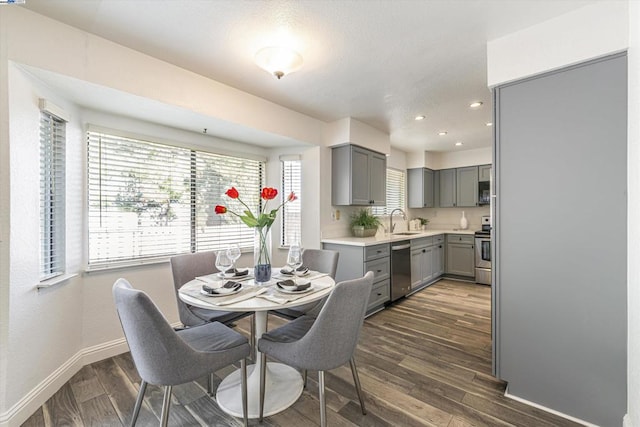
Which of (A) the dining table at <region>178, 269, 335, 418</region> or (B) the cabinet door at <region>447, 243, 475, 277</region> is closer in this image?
(A) the dining table at <region>178, 269, 335, 418</region>

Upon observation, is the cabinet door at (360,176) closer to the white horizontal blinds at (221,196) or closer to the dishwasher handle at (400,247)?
the dishwasher handle at (400,247)

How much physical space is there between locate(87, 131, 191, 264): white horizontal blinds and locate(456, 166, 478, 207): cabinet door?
5166mm

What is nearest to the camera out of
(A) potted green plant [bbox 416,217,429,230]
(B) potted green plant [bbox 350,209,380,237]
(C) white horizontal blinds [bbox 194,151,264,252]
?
(C) white horizontal blinds [bbox 194,151,264,252]

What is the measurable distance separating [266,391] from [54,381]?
61.7 inches

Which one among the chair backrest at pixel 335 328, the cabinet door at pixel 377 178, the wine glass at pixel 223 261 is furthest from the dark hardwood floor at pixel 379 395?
the cabinet door at pixel 377 178

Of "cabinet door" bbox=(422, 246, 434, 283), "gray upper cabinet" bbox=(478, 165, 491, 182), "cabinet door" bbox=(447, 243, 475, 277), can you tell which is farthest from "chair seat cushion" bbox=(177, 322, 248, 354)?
"gray upper cabinet" bbox=(478, 165, 491, 182)

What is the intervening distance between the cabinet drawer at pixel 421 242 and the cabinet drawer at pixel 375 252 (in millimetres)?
879

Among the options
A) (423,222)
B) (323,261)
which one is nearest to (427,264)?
(423,222)

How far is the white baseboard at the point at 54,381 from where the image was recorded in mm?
1657

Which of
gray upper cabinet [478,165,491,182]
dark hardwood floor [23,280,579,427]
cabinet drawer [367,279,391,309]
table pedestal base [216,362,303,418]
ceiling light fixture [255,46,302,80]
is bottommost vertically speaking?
dark hardwood floor [23,280,579,427]

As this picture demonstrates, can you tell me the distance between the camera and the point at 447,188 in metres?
5.91

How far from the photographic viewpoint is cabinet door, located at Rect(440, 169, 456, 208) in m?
5.81

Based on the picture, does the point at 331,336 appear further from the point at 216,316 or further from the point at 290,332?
the point at 216,316

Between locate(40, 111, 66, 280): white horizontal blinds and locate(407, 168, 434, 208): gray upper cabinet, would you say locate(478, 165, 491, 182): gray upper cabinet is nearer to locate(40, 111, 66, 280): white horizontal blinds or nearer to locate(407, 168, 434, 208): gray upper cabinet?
A: locate(407, 168, 434, 208): gray upper cabinet
